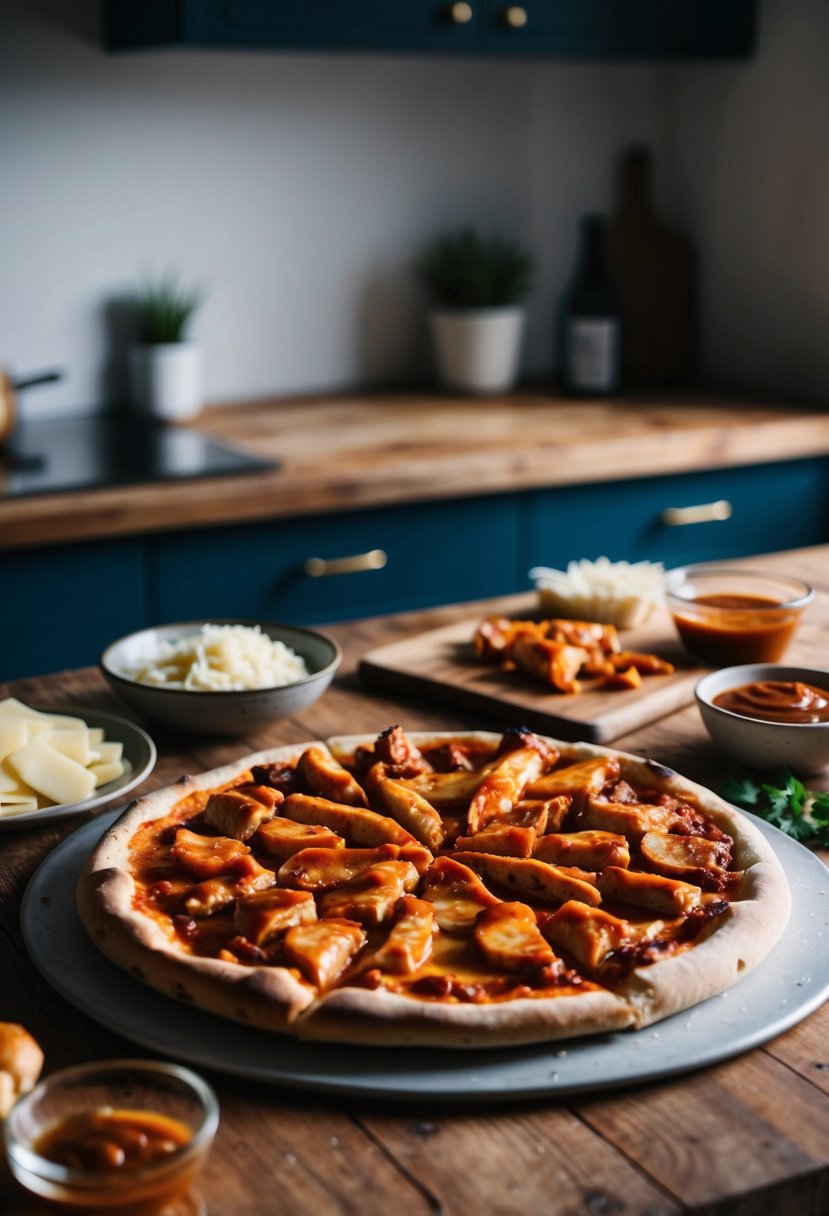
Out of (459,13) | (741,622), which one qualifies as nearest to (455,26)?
(459,13)

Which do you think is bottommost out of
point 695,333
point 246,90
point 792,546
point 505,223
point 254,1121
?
point 792,546

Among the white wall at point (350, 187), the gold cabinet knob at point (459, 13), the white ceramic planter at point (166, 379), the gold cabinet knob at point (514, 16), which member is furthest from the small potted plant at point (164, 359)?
the gold cabinet knob at point (514, 16)

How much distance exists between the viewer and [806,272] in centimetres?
384

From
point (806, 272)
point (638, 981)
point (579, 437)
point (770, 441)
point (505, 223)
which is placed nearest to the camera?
point (638, 981)

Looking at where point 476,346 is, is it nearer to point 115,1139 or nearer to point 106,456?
point 106,456

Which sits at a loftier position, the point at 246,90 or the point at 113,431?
the point at 246,90

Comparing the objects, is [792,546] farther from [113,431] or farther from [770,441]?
[113,431]

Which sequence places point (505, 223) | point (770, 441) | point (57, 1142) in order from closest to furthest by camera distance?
point (57, 1142)
point (770, 441)
point (505, 223)

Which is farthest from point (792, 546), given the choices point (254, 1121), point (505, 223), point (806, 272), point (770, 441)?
point (254, 1121)

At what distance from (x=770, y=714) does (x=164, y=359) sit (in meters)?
2.25

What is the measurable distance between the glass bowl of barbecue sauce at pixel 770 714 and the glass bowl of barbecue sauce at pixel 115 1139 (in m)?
0.84

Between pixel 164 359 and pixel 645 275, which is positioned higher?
pixel 645 275

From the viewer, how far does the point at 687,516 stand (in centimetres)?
347

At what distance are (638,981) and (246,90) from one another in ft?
9.98
